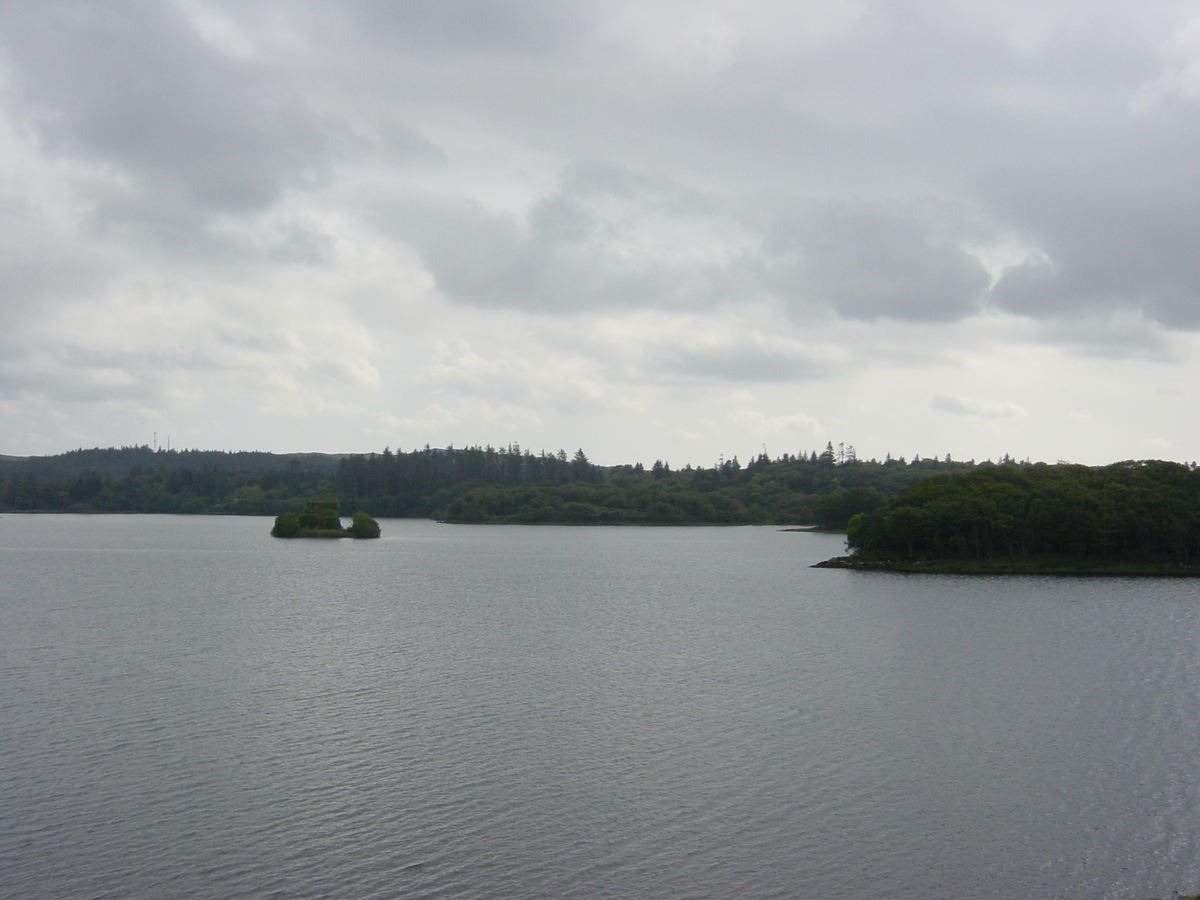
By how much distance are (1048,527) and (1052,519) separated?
89 centimetres

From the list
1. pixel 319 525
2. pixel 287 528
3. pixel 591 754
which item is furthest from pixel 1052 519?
pixel 287 528

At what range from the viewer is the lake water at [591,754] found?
2005 cm

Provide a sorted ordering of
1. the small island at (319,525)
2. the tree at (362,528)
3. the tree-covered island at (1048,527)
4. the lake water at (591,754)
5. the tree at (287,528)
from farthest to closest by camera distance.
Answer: the tree at (362,528) → the small island at (319,525) → the tree at (287,528) → the tree-covered island at (1048,527) → the lake water at (591,754)

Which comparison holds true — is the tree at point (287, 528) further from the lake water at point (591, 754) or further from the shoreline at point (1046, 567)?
the shoreline at point (1046, 567)

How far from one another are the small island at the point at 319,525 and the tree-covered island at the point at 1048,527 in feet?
286

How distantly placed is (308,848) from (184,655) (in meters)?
25.9

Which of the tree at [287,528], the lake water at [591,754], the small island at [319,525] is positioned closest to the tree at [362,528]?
the small island at [319,525]

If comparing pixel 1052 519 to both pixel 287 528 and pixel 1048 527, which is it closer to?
pixel 1048 527

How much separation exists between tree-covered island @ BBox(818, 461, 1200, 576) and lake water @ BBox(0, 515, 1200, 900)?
32697 mm

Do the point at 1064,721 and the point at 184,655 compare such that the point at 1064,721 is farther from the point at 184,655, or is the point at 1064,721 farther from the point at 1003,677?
the point at 184,655

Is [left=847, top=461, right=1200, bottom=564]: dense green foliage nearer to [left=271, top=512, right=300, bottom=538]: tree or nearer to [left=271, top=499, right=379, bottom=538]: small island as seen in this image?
[left=271, top=499, right=379, bottom=538]: small island

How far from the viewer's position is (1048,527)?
96.6 metres

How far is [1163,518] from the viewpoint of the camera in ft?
303

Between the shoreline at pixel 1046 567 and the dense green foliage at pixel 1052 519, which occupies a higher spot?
the dense green foliage at pixel 1052 519
